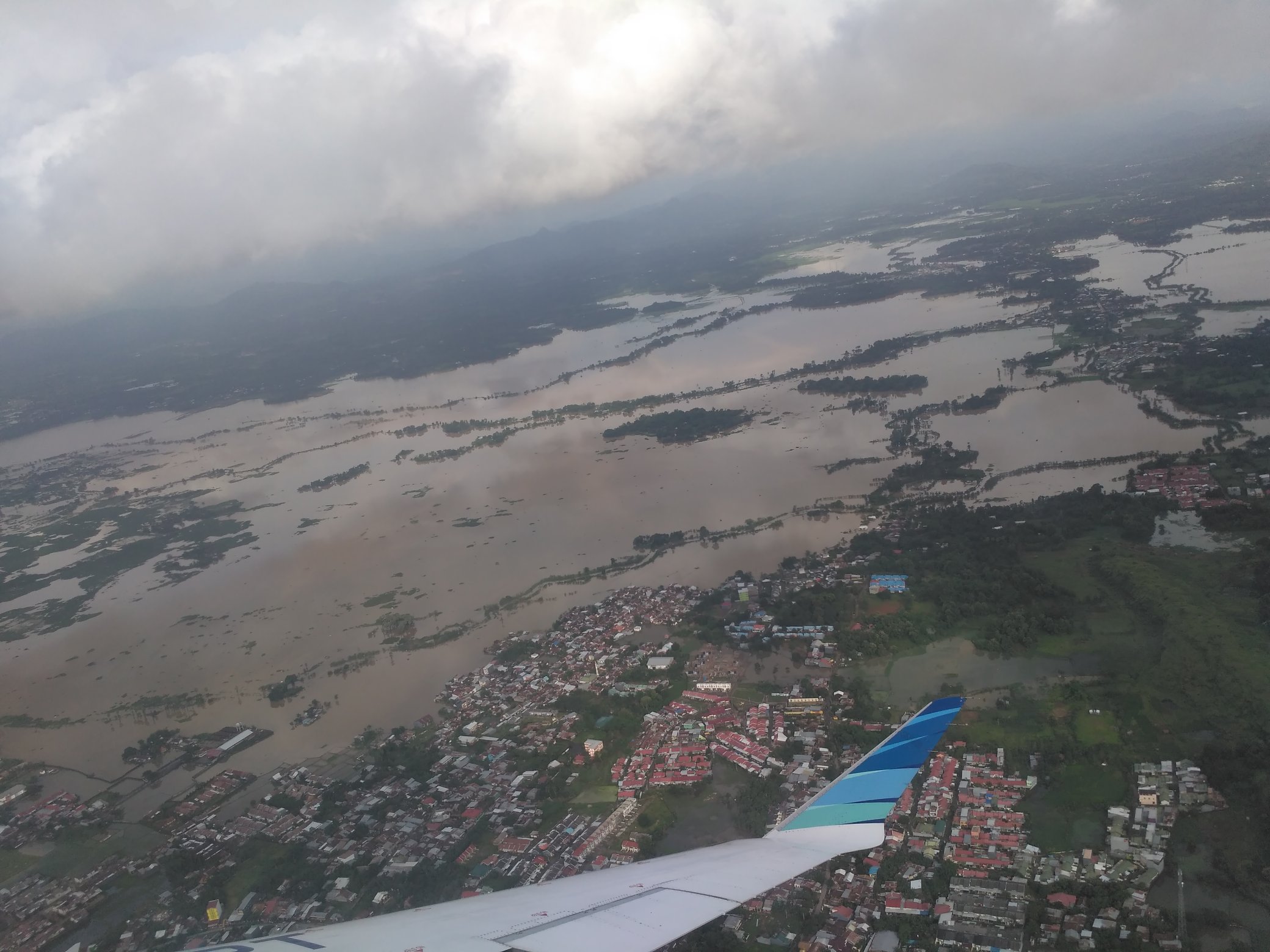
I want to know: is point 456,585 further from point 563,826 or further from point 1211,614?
point 1211,614

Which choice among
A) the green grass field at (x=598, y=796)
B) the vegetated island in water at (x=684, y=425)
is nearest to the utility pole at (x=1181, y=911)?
the green grass field at (x=598, y=796)

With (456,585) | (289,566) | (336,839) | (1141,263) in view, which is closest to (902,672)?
(336,839)

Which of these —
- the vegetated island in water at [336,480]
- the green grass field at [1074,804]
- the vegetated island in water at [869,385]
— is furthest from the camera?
the vegetated island in water at [869,385]

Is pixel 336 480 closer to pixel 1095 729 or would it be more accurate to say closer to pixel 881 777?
pixel 1095 729

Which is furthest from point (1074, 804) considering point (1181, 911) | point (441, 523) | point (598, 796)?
point (441, 523)

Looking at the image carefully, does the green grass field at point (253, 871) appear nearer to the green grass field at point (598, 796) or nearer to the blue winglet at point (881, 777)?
the green grass field at point (598, 796)

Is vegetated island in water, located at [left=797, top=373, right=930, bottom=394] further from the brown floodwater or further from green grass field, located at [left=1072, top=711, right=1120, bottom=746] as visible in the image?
green grass field, located at [left=1072, top=711, right=1120, bottom=746]
